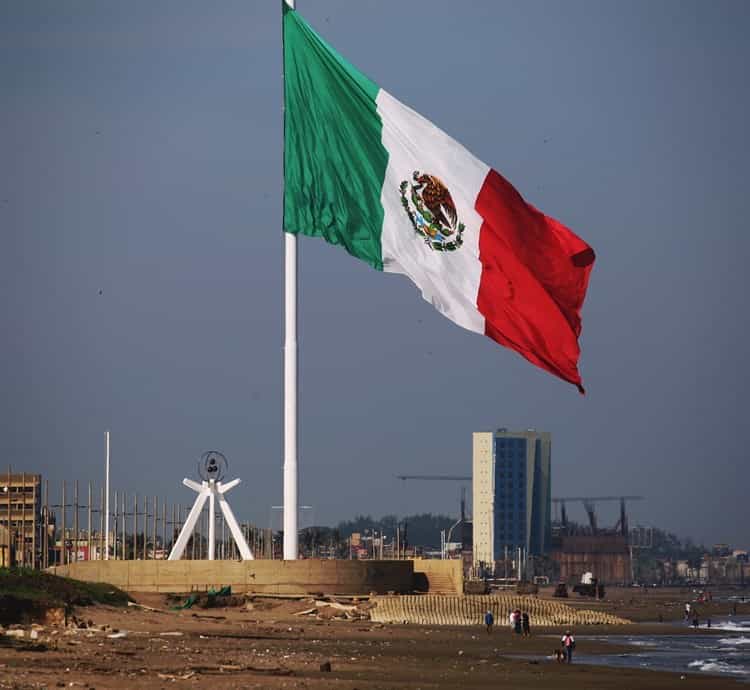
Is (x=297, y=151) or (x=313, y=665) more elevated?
(x=297, y=151)

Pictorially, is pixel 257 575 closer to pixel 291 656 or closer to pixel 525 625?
pixel 525 625

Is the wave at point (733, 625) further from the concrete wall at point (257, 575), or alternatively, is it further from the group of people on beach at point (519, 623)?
the concrete wall at point (257, 575)

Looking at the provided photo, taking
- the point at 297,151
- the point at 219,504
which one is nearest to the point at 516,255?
the point at 297,151

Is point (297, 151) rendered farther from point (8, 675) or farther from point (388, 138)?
point (8, 675)

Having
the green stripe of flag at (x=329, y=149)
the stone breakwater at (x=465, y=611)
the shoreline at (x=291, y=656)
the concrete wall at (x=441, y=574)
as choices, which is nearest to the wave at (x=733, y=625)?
the stone breakwater at (x=465, y=611)

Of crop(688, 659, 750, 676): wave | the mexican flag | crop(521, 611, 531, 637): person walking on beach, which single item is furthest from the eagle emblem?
crop(521, 611, 531, 637): person walking on beach

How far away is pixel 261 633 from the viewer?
44.3 meters

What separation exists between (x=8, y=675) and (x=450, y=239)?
1489 cm

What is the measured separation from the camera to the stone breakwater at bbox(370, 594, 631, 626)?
51.7 metres

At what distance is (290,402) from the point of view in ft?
157

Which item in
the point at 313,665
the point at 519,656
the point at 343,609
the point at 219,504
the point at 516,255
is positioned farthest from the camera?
the point at 219,504

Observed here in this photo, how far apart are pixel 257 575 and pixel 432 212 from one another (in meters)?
13.7

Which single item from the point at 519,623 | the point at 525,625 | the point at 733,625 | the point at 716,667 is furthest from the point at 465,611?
the point at 733,625

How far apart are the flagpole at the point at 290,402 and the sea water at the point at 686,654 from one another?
8226 millimetres
